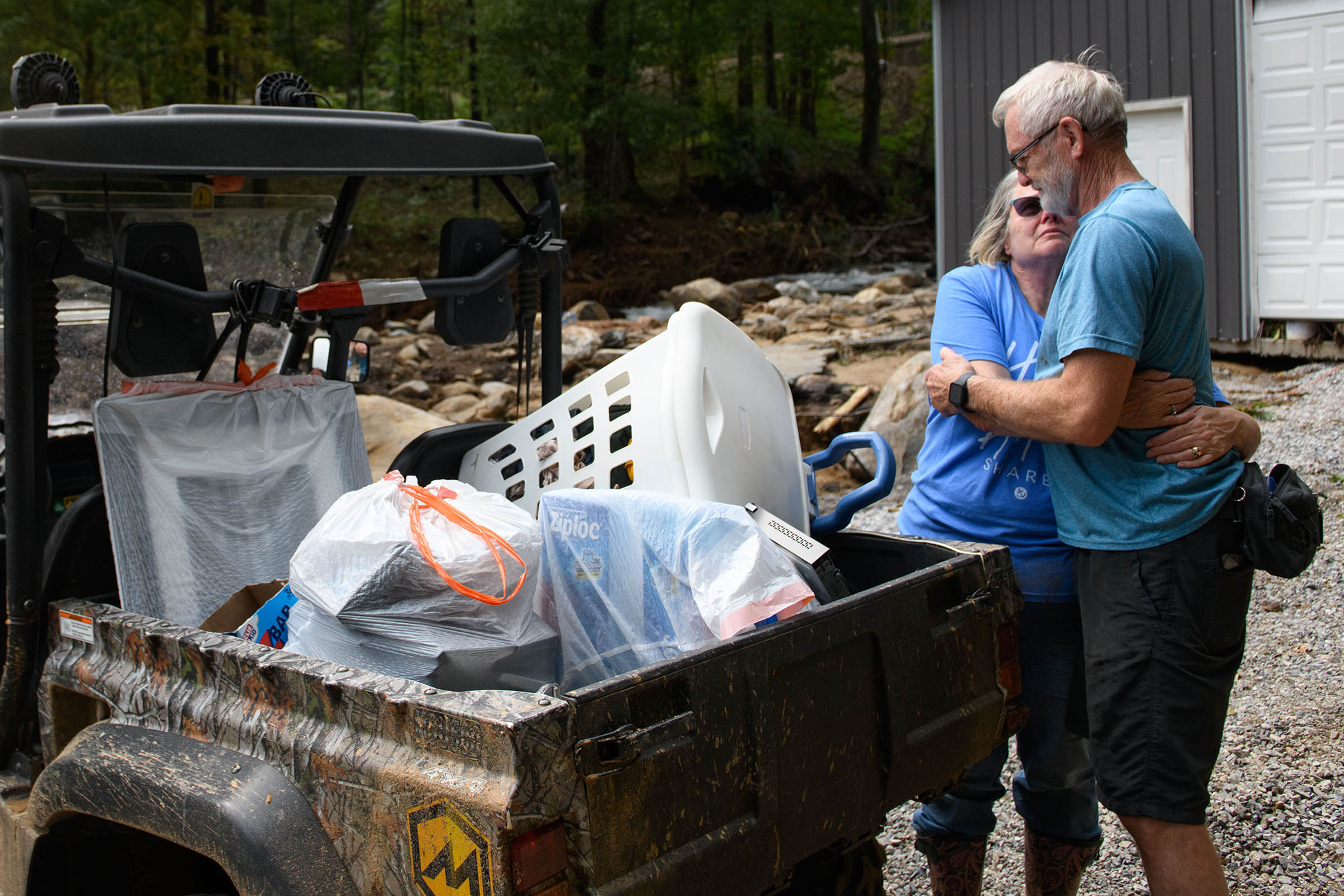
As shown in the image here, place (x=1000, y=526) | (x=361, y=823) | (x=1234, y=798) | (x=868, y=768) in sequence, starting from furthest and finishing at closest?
(x=1234, y=798) → (x=1000, y=526) → (x=868, y=768) → (x=361, y=823)

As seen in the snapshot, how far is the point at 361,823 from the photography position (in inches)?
69.5

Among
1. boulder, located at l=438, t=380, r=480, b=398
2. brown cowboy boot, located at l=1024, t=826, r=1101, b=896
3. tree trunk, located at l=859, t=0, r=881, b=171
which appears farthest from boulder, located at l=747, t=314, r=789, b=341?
tree trunk, located at l=859, t=0, r=881, b=171

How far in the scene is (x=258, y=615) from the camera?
94.3 inches

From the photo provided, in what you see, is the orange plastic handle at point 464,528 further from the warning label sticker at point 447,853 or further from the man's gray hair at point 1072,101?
the man's gray hair at point 1072,101

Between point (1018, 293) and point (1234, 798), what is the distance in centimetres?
193

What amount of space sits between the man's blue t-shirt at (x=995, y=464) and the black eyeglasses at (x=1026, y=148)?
0.91 ft

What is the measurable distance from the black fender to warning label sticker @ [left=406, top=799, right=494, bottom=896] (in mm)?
162

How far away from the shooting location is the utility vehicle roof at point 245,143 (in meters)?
2.22

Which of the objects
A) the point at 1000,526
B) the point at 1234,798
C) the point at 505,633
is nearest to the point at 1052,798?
the point at 1000,526

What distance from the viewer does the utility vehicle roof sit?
2.22 meters

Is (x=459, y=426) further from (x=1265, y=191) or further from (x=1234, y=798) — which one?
(x=1265, y=191)

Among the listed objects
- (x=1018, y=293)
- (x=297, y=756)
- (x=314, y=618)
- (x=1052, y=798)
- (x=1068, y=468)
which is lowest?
(x=1052, y=798)

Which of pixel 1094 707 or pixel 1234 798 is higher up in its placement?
pixel 1094 707

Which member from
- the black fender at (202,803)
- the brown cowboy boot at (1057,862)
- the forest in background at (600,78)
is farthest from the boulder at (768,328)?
the black fender at (202,803)
